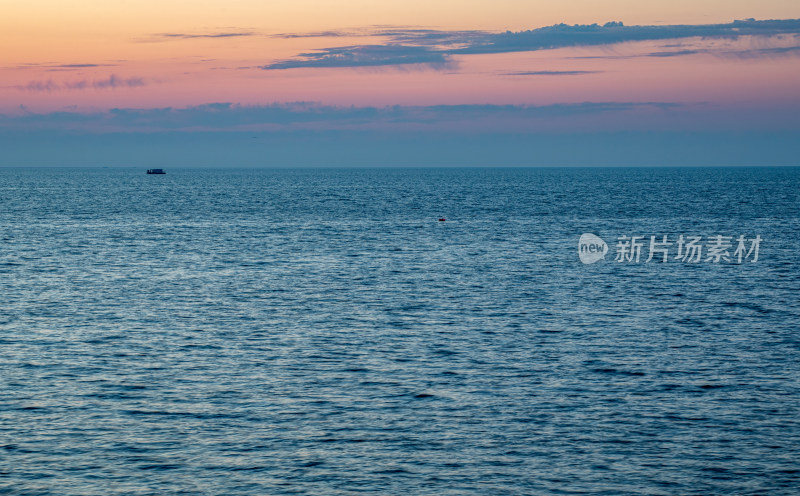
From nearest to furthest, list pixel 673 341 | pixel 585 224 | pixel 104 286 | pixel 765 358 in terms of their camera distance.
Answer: pixel 765 358 → pixel 673 341 → pixel 104 286 → pixel 585 224

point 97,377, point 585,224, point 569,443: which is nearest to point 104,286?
point 97,377

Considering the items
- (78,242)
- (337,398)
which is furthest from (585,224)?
(337,398)

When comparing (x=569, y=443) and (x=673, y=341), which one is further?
(x=673, y=341)

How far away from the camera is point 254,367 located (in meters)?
35.2

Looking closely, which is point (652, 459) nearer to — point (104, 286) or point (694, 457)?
point (694, 457)

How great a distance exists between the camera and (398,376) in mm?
33688

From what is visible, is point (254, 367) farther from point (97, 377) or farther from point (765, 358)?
point (765, 358)

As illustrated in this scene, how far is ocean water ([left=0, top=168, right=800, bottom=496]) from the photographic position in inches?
951

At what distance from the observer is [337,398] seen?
3064 cm

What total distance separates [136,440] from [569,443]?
41.6 ft

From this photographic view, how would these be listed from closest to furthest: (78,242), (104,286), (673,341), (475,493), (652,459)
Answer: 1. (475,493)
2. (652,459)
3. (673,341)
4. (104,286)
5. (78,242)

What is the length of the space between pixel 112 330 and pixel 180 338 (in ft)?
13.4

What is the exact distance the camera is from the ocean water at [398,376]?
24.2 metres

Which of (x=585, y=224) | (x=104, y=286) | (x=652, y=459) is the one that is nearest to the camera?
(x=652, y=459)
